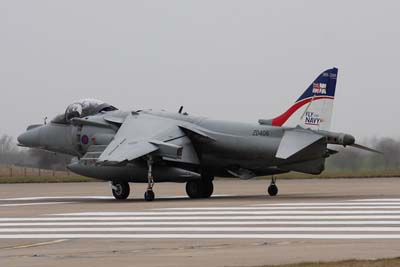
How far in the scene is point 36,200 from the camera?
95.2 feet

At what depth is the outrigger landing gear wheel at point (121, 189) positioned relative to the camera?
2906 centimetres

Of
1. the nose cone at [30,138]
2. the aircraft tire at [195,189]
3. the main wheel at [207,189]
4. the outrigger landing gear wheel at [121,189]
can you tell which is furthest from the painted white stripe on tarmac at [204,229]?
the nose cone at [30,138]

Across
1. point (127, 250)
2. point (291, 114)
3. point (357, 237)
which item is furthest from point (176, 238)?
point (291, 114)

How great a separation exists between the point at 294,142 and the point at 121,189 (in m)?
6.03

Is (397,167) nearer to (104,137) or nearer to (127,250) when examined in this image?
(104,137)

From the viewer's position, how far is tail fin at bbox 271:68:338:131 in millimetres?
26469

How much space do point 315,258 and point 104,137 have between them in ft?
61.6

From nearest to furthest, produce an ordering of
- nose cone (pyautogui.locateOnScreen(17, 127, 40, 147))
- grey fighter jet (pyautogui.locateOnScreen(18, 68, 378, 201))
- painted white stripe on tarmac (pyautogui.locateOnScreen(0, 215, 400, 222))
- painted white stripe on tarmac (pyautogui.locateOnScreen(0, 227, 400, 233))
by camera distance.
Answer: painted white stripe on tarmac (pyautogui.locateOnScreen(0, 227, 400, 233)), painted white stripe on tarmac (pyautogui.locateOnScreen(0, 215, 400, 222)), grey fighter jet (pyautogui.locateOnScreen(18, 68, 378, 201)), nose cone (pyautogui.locateOnScreen(17, 127, 40, 147))

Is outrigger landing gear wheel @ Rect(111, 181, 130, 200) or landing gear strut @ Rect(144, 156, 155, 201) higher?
landing gear strut @ Rect(144, 156, 155, 201)

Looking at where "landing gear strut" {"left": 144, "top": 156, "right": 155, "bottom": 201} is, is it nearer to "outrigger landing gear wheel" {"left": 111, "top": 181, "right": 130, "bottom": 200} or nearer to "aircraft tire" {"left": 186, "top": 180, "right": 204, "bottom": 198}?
"outrigger landing gear wheel" {"left": 111, "top": 181, "right": 130, "bottom": 200}

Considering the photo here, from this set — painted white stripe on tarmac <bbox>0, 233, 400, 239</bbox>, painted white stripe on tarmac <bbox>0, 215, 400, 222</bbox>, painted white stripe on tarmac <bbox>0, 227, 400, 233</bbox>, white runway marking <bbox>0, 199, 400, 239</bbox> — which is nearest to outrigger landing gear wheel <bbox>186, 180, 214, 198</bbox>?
white runway marking <bbox>0, 199, 400, 239</bbox>

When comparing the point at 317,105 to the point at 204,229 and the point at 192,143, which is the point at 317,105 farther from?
the point at 204,229

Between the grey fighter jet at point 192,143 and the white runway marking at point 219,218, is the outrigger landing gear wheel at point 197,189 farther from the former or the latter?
the white runway marking at point 219,218

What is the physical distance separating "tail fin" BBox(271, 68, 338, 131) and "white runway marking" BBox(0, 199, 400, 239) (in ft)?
14.6
